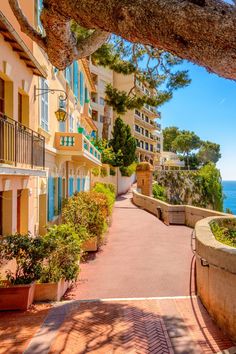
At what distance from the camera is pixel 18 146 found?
8242 millimetres

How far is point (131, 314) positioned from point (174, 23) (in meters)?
5.41

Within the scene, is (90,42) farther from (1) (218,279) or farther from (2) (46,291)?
(2) (46,291)

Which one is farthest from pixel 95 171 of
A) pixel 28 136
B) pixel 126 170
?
pixel 28 136

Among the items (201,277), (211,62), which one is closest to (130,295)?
(201,277)

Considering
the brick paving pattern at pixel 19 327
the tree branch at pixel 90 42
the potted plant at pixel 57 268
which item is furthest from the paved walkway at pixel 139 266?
the tree branch at pixel 90 42

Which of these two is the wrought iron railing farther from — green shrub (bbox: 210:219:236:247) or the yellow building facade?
green shrub (bbox: 210:219:236:247)

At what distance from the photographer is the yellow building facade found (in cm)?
781

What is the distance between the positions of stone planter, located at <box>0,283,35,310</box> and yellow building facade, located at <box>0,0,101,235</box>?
8.17ft

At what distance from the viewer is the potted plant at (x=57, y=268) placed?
6.84m

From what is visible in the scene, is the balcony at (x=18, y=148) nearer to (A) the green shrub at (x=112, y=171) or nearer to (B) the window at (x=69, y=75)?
(B) the window at (x=69, y=75)

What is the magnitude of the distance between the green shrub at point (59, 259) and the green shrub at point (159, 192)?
31.9 meters

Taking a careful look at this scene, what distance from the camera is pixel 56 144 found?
1424 cm

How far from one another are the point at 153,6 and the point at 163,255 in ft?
30.7

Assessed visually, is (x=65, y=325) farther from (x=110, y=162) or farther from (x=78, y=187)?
(x=110, y=162)
